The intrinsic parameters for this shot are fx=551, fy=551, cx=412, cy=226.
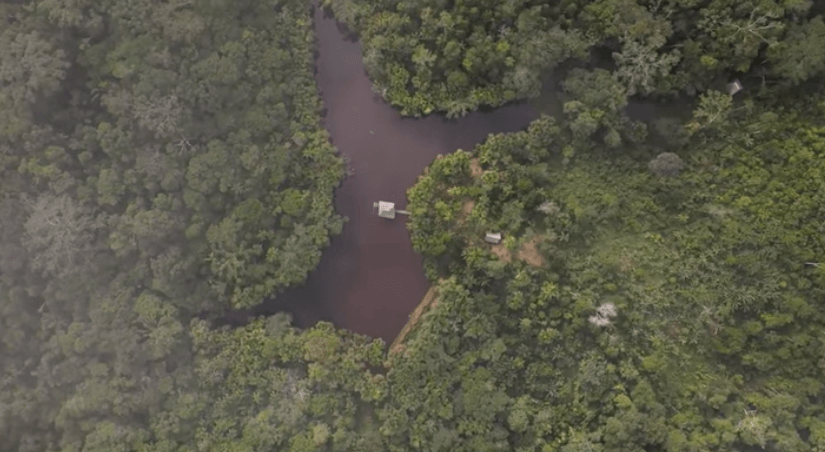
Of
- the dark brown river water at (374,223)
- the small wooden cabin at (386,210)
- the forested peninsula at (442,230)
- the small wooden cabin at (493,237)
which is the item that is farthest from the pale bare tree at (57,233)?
the small wooden cabin at (493,237)

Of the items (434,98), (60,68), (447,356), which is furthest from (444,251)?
(60,68)

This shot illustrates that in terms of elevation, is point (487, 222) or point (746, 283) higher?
point (487, 222)

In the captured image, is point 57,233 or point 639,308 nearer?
point 639,308

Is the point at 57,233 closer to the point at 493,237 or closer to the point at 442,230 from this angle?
the point at 442,230

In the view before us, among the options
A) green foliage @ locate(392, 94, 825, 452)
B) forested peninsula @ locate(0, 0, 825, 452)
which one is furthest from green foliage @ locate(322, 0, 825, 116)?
green foliage @ locate(392, 94, 825, 452)

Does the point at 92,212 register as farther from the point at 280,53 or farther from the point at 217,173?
the point at 280,53

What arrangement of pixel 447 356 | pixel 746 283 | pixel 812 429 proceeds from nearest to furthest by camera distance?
pixel 812 429
pixel 746 283
pixel 447 356

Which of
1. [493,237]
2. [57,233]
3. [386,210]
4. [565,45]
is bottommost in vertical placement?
[493,237]

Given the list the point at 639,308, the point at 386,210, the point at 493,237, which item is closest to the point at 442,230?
the point at 493,237
